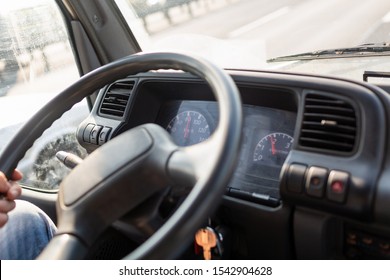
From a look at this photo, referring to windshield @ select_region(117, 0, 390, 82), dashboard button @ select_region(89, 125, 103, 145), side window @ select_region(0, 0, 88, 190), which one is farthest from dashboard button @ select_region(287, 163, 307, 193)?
side window @ select_region(0, 0, 88, 190)

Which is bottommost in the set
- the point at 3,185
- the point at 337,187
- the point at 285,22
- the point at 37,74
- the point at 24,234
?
the point at 24,234

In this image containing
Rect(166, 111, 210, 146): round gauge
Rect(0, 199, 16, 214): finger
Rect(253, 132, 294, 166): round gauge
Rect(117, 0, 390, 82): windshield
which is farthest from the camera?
Rect(117, 0, 390, 82): windshield

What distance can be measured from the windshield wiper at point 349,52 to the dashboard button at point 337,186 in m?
0.78

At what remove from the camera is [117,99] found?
180cm

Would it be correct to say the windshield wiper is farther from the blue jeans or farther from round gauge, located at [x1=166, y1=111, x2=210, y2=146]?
the blue jeans

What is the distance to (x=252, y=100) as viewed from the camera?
149 centimetres

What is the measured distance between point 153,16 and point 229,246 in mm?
1720

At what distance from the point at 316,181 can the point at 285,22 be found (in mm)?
3974

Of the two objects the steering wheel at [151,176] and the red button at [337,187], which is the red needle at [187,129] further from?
the red button at [337,187]

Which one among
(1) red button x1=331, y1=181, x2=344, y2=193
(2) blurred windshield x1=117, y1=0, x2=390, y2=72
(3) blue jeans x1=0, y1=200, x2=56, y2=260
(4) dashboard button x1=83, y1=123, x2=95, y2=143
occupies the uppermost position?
(2) blurred windshield x1=117, y1=0, x2=390, y2=72

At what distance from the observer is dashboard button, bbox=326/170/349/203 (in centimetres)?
114

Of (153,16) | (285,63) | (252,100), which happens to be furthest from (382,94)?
(153,16)

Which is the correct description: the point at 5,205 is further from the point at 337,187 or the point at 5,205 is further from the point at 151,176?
the point at 337,187

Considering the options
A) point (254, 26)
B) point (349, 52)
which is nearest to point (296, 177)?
point (349, 52)
